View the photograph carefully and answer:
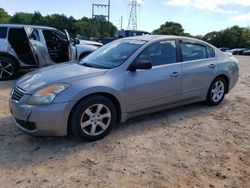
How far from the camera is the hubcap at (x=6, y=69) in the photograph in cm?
904

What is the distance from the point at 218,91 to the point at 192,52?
111 centimetres

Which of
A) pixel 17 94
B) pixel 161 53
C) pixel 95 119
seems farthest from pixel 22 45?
pixel 95 119

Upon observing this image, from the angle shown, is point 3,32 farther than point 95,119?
Yes

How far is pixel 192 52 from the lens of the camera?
5.93m

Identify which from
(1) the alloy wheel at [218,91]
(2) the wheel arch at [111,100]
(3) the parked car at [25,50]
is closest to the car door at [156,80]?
(2) the wheel arch at [111,100]

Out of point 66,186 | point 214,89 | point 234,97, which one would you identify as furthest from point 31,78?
point 234,97

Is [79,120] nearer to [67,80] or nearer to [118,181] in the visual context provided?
[67,80]

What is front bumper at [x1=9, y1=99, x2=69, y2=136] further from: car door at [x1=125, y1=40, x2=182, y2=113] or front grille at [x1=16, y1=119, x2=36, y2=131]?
car door at [x1=125, y1=40, x2=182, y2=113]

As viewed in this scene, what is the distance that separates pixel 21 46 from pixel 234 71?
20.8 ft

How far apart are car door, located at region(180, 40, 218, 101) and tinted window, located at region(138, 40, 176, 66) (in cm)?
23

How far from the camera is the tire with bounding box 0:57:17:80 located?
9.02m

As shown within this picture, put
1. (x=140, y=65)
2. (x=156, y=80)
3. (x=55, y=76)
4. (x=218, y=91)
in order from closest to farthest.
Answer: (x=55, y=76) < (x=140, y=65) < (x=156, y=80) < (x=218, y=91)

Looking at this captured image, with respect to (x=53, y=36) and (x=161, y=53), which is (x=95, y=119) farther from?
(x=53, y=36)

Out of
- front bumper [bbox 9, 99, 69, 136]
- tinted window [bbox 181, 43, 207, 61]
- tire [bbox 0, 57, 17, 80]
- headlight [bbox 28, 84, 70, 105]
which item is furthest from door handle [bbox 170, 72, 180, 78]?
tire [bbox 0, 57, 17, 80]
